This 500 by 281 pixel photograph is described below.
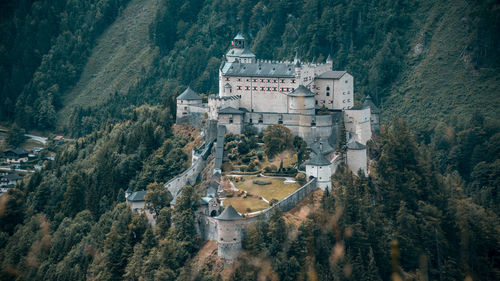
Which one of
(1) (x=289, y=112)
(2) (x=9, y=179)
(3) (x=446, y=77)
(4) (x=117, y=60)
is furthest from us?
(4) (x=117, y=60)

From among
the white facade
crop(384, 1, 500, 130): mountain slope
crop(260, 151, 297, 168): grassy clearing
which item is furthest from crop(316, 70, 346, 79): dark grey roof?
crop(384, 1, 500, 130): mountain slope

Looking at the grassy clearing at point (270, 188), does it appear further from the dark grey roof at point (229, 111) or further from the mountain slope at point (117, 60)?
the mountain slope at point (117, 60)

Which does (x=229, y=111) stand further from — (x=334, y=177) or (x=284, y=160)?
(x=334, y=177)

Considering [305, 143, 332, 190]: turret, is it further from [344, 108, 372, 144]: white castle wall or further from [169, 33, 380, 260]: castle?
[344, 108, 372, 144]: white castle wall

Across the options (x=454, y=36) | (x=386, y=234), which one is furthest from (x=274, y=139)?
(x=454, y=36)

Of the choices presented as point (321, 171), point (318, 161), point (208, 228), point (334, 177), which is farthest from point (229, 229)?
point (334, 177)

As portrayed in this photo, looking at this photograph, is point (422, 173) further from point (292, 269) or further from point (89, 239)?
point (89, 239)
